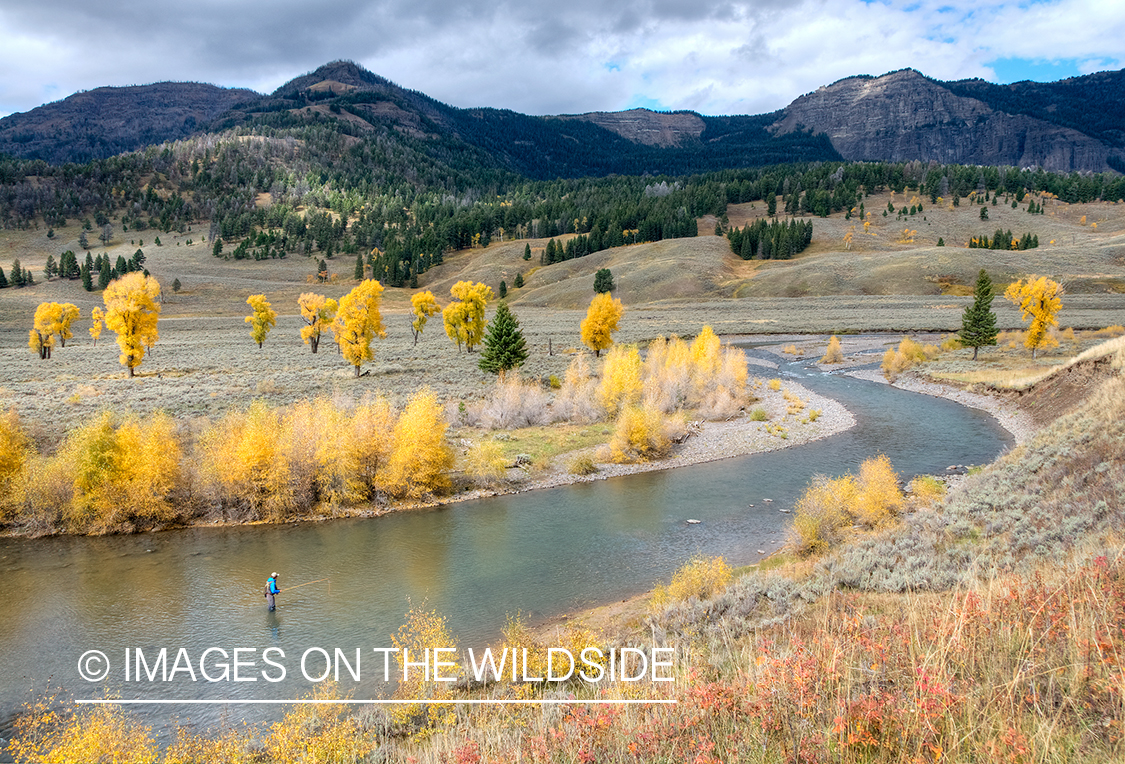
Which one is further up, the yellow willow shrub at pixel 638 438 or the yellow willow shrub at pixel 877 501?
the yellow willow shrub at pixel 877 501

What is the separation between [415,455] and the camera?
1287 inches

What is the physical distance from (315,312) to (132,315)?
20410 mm

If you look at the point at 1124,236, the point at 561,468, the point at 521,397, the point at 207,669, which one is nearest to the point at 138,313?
the point at 521,397

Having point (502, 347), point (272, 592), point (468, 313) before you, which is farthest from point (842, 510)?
point (468, 313)

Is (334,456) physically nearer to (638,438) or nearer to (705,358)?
(638,438)

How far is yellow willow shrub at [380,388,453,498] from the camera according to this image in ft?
107

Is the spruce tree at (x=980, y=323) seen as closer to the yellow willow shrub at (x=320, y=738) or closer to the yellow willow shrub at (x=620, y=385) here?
the yellow willow shrub at (x=620, y=385)

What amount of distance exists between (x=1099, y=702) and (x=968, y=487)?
2290 cm

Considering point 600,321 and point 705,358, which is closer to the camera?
point 705,358

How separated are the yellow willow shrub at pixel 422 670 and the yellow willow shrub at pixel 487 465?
13.7 meters

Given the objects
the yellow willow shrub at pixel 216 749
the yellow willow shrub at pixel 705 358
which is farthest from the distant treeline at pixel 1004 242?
the yellow willow shrub at pixel 216 749

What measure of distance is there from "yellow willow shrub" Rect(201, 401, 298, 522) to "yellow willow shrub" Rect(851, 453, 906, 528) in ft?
87.9

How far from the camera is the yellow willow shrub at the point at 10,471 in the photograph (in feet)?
97.2

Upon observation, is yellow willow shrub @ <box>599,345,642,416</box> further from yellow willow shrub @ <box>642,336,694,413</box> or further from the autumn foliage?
the autumn foliage
